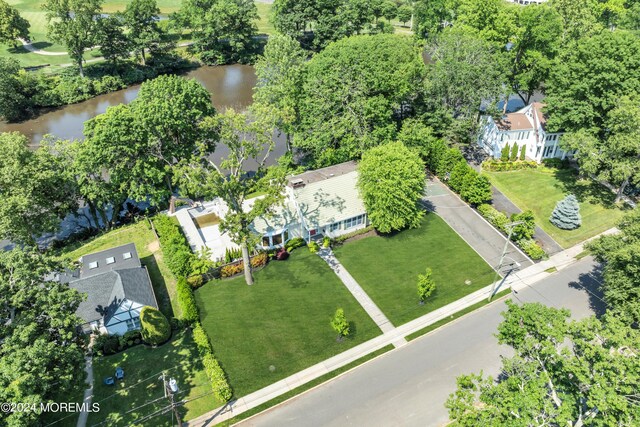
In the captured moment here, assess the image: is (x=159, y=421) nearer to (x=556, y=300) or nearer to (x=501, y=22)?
(x=556, y=300)

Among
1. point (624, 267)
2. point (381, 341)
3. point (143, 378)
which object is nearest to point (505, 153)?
point (624, 267)

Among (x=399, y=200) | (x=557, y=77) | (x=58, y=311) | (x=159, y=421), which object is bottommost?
(x=159, y=421)

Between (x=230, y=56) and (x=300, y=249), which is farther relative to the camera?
(x=230, y=56)

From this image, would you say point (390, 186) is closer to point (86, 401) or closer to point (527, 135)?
point (527, 135)

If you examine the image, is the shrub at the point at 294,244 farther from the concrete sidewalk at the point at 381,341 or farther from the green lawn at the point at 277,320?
the concrete sidewalk at the point at 381,341

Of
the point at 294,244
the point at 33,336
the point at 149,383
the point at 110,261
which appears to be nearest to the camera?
the point at 33,336

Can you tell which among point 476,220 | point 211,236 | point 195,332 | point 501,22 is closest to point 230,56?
point 501,22
